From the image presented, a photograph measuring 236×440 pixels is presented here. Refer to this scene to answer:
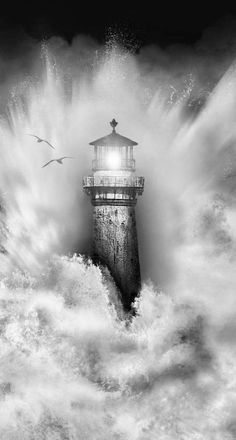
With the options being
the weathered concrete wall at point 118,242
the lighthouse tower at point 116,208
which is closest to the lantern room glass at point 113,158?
the lighthouse tower at point 116,208

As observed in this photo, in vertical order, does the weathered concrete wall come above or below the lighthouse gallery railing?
below

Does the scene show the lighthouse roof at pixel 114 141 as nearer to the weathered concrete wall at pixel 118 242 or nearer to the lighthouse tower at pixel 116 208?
the lighthouse tower at pixel 116 208

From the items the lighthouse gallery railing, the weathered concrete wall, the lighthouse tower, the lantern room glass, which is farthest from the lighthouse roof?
the weathered concrete wall

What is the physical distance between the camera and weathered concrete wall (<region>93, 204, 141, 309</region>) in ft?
119

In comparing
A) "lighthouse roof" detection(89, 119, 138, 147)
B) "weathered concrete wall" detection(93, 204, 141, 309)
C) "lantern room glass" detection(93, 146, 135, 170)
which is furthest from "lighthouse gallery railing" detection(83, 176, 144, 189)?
"lighthouse roof" detection(89, 119, 138, 147)

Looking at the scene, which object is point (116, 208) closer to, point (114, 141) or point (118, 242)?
point (118, 242)

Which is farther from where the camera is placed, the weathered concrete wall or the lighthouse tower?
the weathered concrete wall

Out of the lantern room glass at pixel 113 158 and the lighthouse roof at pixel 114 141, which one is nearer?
the lantern room glass at pixel 113 158

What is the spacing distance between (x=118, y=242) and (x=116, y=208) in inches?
54.3

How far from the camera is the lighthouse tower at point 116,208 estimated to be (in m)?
35.9

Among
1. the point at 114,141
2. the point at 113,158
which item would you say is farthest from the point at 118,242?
the point at 114,141

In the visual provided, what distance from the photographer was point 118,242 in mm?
36531

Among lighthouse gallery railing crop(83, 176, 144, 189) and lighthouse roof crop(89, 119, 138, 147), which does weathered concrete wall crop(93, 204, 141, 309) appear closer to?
lighthouse gallery railing crop(83, 176, 144, 189)

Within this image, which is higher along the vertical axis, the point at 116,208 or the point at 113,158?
the point at 113,158
